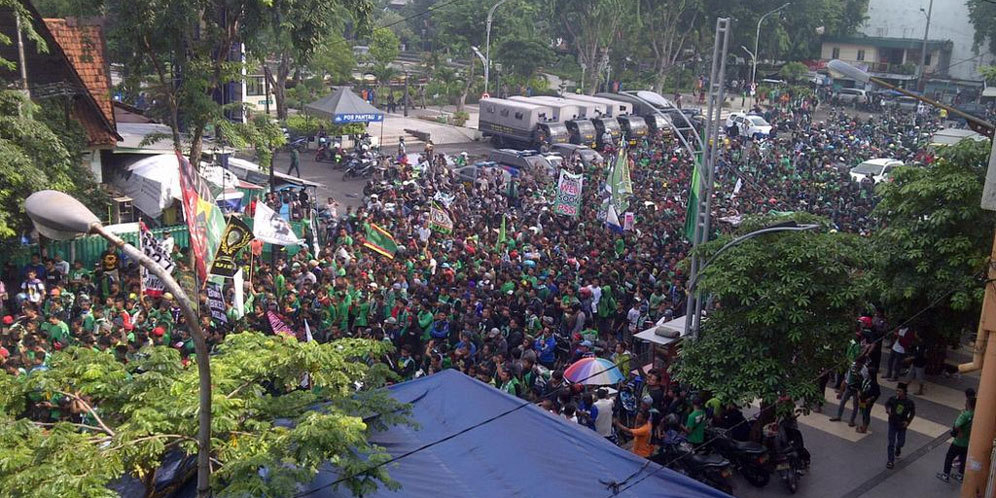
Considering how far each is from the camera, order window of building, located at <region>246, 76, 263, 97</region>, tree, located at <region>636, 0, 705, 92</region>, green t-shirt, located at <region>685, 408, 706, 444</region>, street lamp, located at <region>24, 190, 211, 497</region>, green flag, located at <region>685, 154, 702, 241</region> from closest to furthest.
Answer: street lamp, located at <region>24, 190, 211, 497</region>
green t-shirt, located at <region>685, 408, 706, 444</region>
green flag, located at <region>685, 154, 702, 241</region>
window of building, located at <region>246, 76, 263, 97</region>
tree, located at <region>636, 0, 705, 92</region>

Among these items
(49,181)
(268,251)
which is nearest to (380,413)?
(49,181)

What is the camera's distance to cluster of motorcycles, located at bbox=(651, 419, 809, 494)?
1117 centimetres

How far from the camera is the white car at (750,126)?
42531 mm

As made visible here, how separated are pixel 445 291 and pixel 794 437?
6.96 meters

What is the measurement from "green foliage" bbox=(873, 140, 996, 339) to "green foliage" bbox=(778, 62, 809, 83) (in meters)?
49.8

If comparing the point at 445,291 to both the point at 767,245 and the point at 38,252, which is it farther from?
the point at 38,252

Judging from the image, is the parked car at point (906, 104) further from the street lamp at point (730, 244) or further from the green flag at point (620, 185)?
the street lamp at point (730, 244)

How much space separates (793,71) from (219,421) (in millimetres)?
61392

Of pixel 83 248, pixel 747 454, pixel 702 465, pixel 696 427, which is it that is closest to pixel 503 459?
pixel 702 465

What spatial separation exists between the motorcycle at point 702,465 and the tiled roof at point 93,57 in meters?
16.1

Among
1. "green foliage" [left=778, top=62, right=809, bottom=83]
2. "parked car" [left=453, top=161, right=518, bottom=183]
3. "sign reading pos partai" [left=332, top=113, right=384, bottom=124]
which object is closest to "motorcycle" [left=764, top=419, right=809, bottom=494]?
"parked car" [left=453, top=161, right=518, bottom=183]

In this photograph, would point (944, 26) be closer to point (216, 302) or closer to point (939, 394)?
point (939, 394)

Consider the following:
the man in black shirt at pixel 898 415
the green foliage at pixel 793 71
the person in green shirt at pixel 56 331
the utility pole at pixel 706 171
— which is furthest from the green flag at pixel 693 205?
the green foliage at pixel 793 71

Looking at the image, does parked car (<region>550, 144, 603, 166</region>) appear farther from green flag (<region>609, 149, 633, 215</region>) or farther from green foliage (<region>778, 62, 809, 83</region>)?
green foliage (<region>778, 62, 809, 83</region>)
